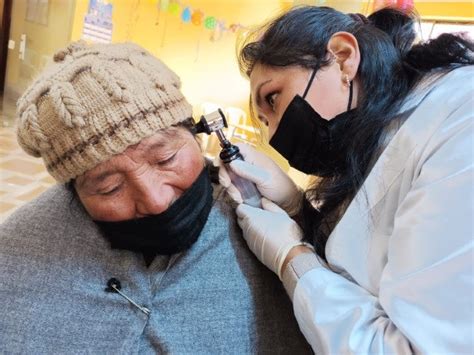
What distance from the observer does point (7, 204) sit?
308 cm

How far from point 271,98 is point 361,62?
9.7 inches

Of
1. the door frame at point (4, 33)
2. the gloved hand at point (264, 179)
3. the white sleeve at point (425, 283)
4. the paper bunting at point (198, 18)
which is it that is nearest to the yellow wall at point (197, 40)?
the paper bunting at point (198, 18)

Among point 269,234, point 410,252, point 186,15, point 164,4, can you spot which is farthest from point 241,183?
point 186,15

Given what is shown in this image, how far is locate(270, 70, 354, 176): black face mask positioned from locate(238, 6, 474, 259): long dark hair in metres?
0.02

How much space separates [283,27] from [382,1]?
169 centimetres

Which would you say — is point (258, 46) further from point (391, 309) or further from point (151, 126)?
point (391, 309)

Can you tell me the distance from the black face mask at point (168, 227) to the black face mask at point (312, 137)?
28 centimetres

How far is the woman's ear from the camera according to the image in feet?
3.51

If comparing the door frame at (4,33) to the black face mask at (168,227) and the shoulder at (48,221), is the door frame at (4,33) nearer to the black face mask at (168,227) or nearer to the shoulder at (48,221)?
the shoulder at (48,221)

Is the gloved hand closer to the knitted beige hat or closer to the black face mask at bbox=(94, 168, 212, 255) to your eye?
the black face mask at bbox=(94, 168, 212, 255)

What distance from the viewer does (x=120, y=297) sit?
0.97 metres

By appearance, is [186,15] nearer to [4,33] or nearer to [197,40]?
[197,40]

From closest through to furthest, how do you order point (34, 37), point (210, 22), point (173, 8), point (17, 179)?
point (17, 179), point (173, 8), point (34, 37), point (210, 22)

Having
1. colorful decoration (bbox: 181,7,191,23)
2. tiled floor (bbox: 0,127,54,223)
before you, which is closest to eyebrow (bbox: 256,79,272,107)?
tiled floor (bbox: 0,127,54,223)
